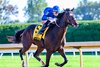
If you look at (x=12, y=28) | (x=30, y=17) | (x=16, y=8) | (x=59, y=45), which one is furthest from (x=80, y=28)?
(x=30, y=17)

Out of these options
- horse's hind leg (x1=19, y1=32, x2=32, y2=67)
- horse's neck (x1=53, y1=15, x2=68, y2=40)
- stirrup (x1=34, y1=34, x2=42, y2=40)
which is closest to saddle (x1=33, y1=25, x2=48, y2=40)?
stirrup (x1=34, y1=34, x2=42, y2=40)

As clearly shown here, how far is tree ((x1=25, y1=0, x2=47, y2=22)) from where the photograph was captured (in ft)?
184

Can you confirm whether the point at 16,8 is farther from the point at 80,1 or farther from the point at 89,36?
the point at 80,1

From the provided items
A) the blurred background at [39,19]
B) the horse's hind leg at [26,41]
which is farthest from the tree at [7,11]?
the horse's hind leg at [26,41]

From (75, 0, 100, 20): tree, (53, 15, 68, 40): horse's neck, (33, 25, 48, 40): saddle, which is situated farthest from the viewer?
(75, 0, 100, 20): tree

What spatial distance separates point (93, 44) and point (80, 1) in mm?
65057

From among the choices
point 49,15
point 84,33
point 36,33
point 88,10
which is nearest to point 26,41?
point 36,33

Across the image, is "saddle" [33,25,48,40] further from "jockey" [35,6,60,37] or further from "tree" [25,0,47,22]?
"tree" [25,0,47,22]

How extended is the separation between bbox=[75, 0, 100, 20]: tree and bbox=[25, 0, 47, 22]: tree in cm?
708

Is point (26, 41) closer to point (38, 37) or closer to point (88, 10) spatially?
point (38, 37)

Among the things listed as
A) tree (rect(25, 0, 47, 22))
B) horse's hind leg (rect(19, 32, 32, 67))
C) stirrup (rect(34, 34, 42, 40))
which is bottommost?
tree (rect(25, 0, 47, 22))

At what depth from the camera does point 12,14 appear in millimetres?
46125

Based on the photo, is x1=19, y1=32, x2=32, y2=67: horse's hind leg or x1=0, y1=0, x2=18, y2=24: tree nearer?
x1=19, y1=32, x2=32, y2=67: horse's hind leg

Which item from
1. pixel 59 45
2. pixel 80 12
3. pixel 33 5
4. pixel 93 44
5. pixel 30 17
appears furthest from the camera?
pixel 80 12
